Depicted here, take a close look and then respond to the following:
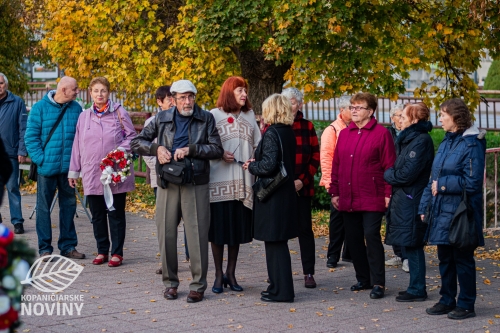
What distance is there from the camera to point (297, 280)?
331 inches

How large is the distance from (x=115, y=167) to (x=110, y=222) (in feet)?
2.07

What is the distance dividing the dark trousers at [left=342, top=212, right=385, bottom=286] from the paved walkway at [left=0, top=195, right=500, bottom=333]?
0.63 ft

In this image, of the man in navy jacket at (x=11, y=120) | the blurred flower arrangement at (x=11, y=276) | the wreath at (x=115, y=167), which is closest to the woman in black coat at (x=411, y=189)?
the wreath at (x=115, y=167)

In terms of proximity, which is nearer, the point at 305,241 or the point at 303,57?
the point at 305,241

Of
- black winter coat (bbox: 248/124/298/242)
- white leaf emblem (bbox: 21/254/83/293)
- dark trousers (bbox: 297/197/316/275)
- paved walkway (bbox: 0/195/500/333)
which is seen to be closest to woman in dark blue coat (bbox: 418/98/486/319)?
paved walkway (bbox: 0/195/500/333)

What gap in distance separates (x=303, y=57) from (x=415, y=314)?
5.29 meters

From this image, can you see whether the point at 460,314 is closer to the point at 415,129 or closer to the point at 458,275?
the point at 458,275

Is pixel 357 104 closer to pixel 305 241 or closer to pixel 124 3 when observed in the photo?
pixel 305 241

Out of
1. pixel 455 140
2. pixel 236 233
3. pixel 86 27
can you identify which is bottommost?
pixel 236 233

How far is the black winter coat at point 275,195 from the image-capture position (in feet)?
23.9

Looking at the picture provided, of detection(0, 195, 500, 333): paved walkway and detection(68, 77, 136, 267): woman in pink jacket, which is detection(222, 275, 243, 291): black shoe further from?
detection(68, 77, 136, 267): woman in pink jacket

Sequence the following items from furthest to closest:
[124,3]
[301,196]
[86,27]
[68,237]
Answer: [86,27] → [124,3] → [68,237] → [301,196]

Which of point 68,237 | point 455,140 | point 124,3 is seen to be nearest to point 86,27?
point 124,3

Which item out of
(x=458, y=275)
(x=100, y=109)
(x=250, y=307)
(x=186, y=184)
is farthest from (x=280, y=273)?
(x=100, y=109)
